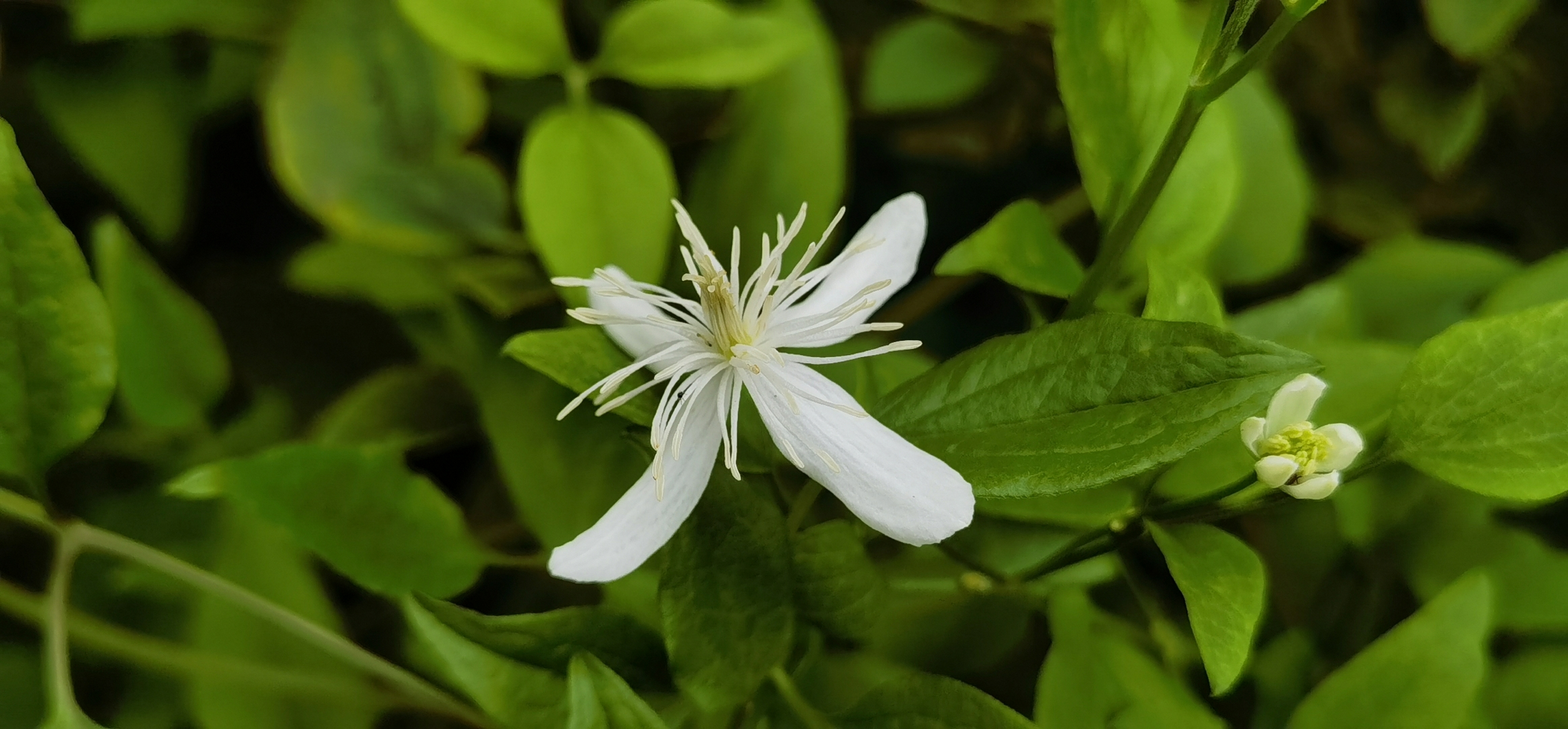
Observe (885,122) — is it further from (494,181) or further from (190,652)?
(190,652)

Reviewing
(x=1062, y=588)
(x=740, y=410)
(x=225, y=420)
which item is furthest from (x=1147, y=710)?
(x=225, y=420)

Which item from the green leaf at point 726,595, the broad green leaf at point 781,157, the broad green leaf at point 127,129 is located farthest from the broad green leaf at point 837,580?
the broad green leaf at point 127,129

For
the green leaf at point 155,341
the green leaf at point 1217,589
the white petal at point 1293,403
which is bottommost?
the green leaf at point 155,341

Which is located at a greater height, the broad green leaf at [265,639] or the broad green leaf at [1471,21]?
the broad green leaf at [1471,21]

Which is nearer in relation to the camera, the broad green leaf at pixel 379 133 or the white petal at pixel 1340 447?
the white petal at pixel 1340 447

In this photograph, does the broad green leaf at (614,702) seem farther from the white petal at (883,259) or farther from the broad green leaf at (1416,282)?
the broad green leaf at (1416,282)

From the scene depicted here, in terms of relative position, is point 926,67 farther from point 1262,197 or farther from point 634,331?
point 634,331
